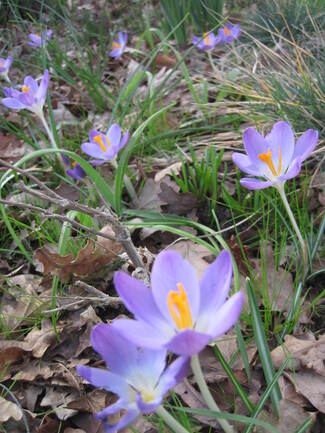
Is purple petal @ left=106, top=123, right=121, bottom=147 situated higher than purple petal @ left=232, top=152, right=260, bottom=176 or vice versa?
purple petal @ left=232, top=152, right=260, bottom=176

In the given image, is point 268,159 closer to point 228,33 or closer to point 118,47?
point 228,33

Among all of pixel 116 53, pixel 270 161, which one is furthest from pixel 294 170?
pixel 116 53

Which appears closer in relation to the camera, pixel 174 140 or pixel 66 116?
pixel 174 140

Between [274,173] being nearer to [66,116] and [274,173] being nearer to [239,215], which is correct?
[239,215]

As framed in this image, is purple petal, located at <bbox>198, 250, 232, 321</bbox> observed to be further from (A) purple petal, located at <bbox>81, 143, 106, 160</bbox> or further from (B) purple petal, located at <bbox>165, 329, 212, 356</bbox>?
(A) purple petal, located at <bbox>81, 143, 106, 160</bbox>

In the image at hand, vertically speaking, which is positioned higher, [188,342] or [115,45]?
[188,342]

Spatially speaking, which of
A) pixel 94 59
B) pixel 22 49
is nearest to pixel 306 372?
pixel 94 59

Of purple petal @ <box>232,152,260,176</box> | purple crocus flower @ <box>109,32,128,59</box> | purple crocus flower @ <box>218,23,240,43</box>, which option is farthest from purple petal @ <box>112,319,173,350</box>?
purple crocus flower @ <box>109,32,128,59</box>

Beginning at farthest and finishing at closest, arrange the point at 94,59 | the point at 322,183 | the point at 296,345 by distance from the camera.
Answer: the point at 94,59
the point at 322,183
the point at 296,345
